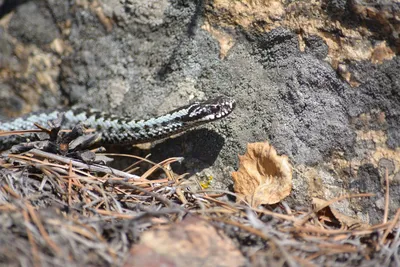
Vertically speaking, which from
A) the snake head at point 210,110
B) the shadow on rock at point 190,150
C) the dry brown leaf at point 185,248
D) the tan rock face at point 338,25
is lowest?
the shadow on rock at point 190,150

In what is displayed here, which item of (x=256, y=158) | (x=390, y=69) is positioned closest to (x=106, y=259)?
Answer: (x=256, y=158)

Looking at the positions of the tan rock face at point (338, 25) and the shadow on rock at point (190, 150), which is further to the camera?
the shadow on rock at point (190, 150)

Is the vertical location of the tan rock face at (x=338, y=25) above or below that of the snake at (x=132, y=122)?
above

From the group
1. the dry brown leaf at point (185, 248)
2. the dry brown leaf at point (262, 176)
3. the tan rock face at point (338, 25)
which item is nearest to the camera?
the dry brown leaf at point (185, 248)

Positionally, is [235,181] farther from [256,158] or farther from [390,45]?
[390,45]

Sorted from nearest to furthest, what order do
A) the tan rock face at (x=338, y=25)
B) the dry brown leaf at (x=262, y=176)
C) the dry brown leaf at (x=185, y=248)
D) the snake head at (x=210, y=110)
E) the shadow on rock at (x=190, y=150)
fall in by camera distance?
1. the dry brown leaf at (x=185, y=248)
2. the dry brown leaf at (x=262, y=176)
3. the tan rock face at (x=338, y=25)
4. the snake head at (x=210, y=110)
5. the shadow on rock at (x=190, y=150)

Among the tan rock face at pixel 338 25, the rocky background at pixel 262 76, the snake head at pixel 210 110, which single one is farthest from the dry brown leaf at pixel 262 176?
the tan rock face at pixel 338 25

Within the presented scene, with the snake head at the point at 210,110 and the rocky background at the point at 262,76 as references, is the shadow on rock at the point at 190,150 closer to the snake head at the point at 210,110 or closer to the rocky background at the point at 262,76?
the rocky background at the point at 262,76

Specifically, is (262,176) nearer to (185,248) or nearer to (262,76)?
(262,76)
